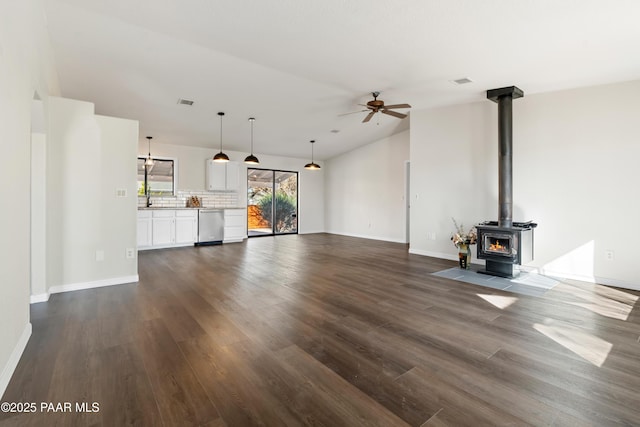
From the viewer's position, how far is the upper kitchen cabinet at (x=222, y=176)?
8.06 m

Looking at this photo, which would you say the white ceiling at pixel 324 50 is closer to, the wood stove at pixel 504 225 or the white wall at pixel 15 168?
the wood stove at pixel 504 225

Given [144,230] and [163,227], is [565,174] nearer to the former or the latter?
[163,227]

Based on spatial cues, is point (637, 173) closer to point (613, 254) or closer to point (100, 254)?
point (613, 254)

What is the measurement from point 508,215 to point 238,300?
13.3ft

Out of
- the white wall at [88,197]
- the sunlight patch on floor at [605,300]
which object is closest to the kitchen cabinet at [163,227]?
the white wall at [88,197]

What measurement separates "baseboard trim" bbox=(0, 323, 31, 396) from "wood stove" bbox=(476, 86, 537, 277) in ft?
17.1

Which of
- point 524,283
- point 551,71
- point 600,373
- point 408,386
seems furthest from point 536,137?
point 408,386

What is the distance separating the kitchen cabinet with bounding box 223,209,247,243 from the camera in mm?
8039

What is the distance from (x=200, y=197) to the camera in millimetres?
8195

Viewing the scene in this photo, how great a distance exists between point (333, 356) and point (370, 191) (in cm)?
712

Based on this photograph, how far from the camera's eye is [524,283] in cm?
412

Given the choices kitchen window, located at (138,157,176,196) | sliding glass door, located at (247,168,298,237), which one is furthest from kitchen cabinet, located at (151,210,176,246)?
sliding glass door, located at (247,168,298,237)

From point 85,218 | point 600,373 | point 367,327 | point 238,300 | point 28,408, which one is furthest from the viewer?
point 85,218

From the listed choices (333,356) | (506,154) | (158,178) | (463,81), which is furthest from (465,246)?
(158,178)
